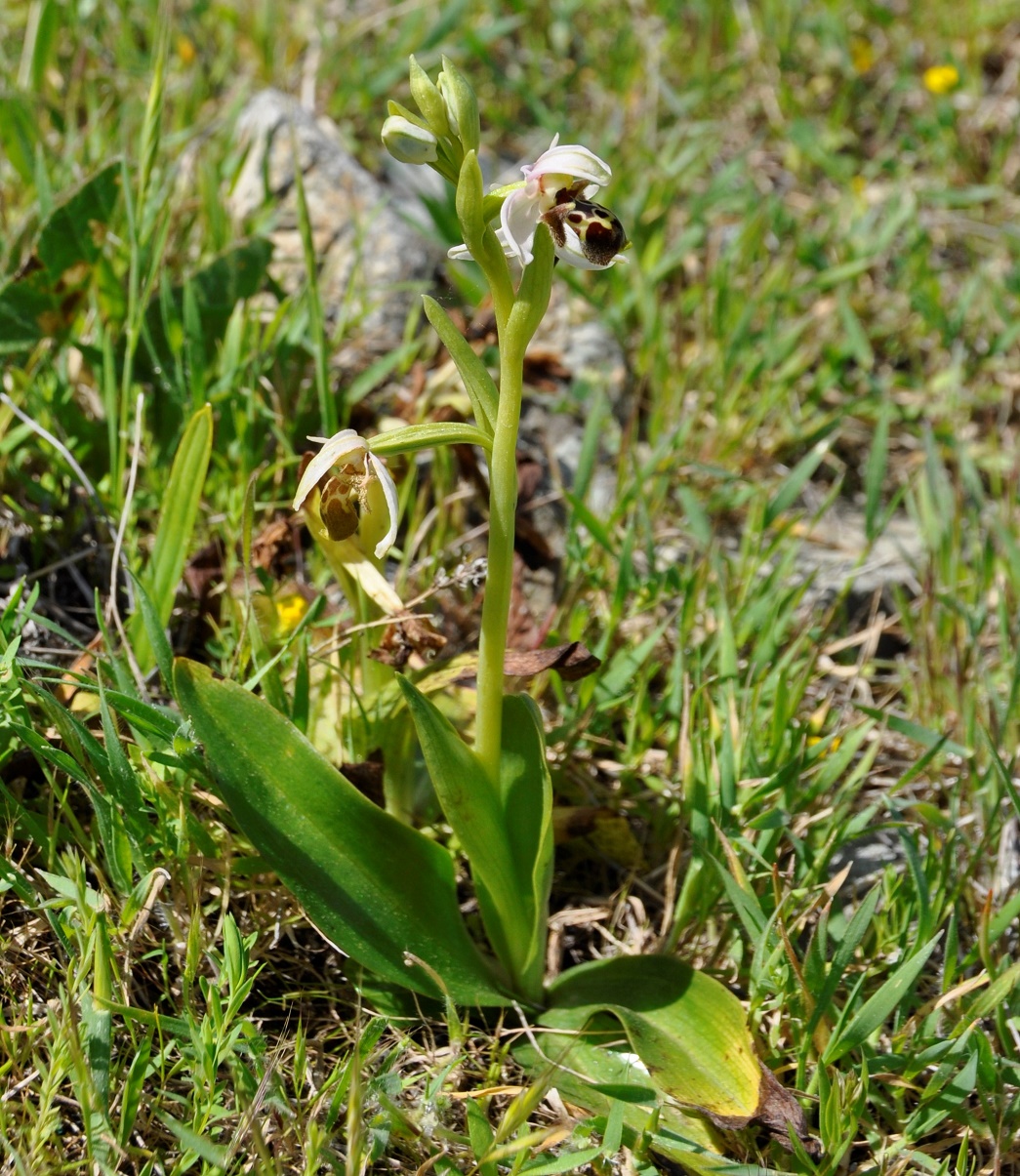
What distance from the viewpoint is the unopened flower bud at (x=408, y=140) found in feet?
4.01

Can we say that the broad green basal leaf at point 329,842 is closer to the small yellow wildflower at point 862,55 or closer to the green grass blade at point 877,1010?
the green grass blade at point 877,1010

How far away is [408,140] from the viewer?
124 centimetres

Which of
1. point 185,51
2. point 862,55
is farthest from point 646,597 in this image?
point 862,55

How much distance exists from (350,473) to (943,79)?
11.1ft

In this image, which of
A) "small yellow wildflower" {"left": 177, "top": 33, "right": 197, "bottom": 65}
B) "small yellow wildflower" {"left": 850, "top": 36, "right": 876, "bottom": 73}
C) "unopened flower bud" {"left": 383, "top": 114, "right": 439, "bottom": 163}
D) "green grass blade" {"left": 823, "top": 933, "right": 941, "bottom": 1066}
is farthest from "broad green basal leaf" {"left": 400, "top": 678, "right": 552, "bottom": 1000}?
"small yellow wildflower" {"left": 850, "top": 36, "right": 876, "bottom": 73}

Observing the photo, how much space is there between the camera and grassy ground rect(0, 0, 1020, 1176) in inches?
56.1

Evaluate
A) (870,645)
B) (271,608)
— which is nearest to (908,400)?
(870,645)

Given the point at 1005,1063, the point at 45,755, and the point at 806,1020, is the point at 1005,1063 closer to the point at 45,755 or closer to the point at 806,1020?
the point at 806,1020

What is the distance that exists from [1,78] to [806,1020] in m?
2.93

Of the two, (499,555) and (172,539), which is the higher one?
(499,555)

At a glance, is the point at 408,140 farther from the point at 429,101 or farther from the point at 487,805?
the point at 487,805

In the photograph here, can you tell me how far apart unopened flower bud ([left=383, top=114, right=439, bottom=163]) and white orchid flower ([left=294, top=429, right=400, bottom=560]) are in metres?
0.31

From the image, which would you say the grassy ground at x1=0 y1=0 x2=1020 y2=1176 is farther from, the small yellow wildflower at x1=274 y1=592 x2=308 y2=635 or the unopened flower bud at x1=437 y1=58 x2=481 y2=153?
the unopened flower bud at x1=437 y1=58 x2=481 y2=153

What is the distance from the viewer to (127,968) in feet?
4.65
